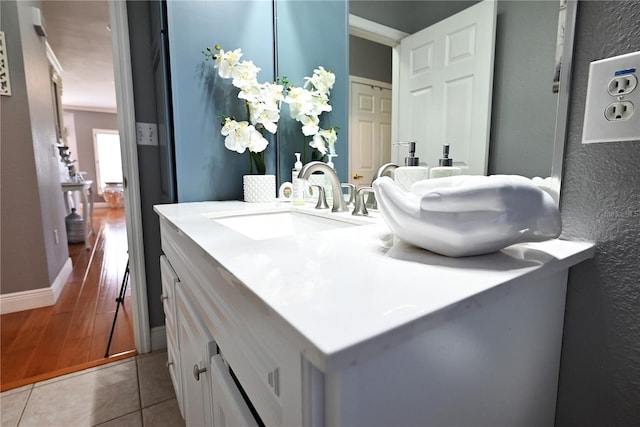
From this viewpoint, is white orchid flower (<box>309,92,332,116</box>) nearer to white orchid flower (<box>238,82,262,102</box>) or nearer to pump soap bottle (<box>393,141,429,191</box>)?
white orchid flower (<box>238,82,262,102</box>)

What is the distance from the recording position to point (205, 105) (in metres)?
1.41

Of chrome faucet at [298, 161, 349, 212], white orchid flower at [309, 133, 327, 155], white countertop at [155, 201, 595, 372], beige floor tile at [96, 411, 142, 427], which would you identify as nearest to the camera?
white countertop at [155, 201, 595, 372]

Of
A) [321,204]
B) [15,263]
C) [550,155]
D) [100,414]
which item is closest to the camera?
[550,155]

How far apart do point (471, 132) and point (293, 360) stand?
2.26 feet

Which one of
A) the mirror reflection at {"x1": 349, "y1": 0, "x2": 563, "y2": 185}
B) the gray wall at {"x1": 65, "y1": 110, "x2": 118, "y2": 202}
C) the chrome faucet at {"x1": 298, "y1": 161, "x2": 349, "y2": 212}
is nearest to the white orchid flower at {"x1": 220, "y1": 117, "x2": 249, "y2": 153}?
the chrome faucet at {"x1": 298, "y1": 161, "x2": 349, "y2": 212}

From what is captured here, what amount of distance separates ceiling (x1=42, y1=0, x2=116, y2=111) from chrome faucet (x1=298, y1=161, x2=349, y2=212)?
10.4 feet

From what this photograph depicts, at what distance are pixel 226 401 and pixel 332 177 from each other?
2.29 ft

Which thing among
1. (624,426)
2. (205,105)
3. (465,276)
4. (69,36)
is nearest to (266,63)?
(205,105)

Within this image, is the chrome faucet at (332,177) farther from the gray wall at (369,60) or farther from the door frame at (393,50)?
the gray wall at (369,60)

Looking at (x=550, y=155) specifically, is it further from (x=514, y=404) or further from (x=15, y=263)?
(x=15, y=263)

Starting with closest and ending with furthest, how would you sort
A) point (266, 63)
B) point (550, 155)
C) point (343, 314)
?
point (343, 314) → point (550, 155) → point (266, 63)

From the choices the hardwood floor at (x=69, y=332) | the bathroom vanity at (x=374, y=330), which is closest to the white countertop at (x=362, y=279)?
the bathroom vanity at (x=374, y=330)

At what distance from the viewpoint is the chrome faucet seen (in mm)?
1076

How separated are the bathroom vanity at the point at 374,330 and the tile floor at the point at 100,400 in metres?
0.82
